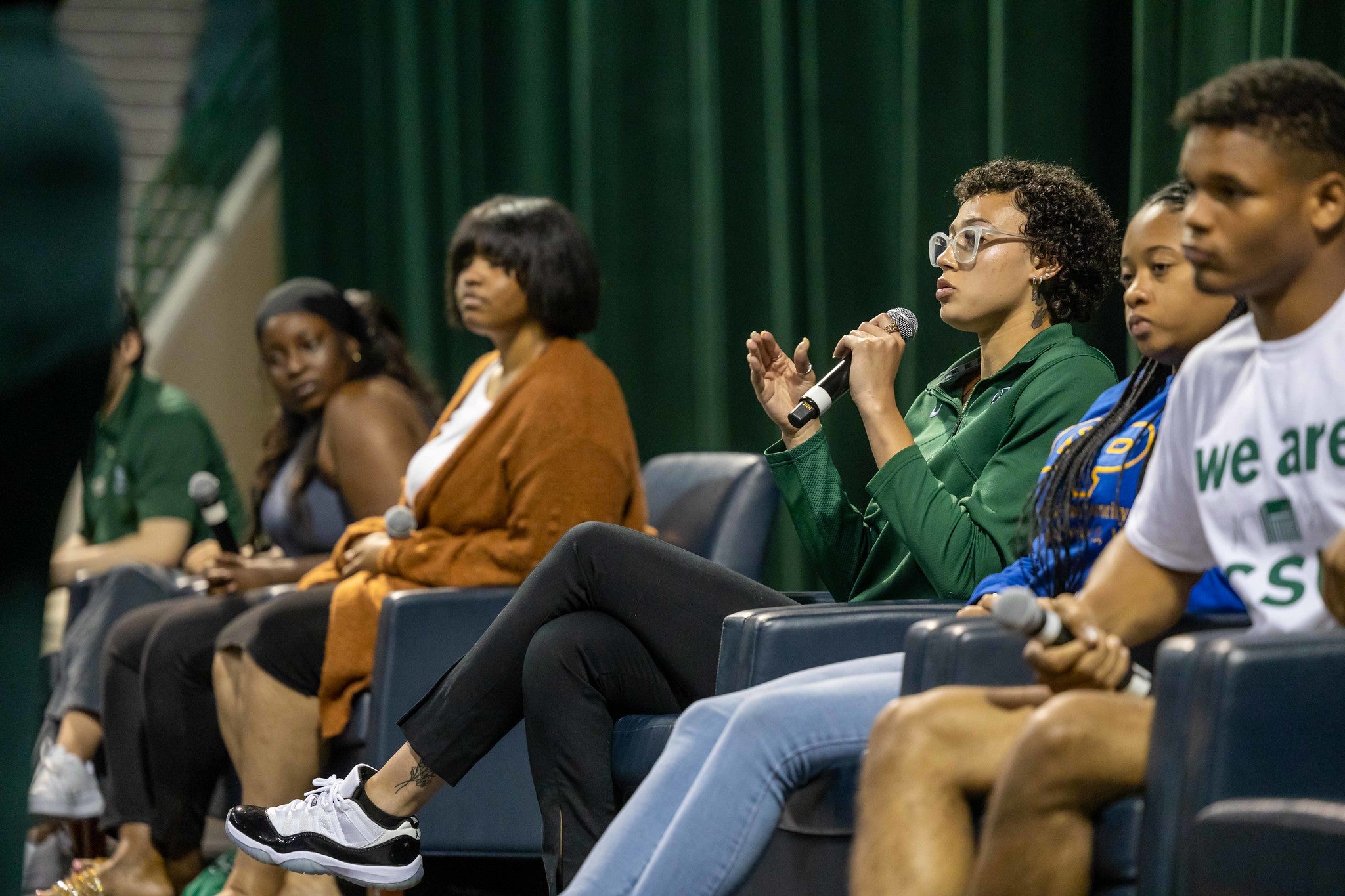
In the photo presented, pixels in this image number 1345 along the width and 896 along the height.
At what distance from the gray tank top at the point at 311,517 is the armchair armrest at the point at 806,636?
4.45ft

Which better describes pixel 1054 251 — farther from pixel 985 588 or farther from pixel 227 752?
pixel 227 752

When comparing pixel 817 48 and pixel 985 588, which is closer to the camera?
pixel 985 588

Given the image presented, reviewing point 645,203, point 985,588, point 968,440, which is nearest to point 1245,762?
point 985,588

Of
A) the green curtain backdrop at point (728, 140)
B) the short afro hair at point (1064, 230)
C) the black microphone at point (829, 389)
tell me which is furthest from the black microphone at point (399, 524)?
the short afro hair at point (1064, 230)

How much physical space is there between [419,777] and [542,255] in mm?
1074

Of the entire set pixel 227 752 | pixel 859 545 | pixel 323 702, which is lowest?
pixel 227 752

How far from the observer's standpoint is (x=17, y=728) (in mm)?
821

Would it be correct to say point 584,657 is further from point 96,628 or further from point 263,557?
point 96,628

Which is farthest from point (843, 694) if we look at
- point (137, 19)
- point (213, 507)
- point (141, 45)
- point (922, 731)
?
point (137, 19)

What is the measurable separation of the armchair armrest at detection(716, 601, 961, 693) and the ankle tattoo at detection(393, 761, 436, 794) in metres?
0.40

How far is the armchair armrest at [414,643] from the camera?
2.29m

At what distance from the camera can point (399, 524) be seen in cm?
262

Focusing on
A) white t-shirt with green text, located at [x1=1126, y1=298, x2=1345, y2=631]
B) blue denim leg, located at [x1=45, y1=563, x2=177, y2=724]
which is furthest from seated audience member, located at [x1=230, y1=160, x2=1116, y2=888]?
blue denim leg, located at [x1=45, y1=563, x2=177, y2=724]

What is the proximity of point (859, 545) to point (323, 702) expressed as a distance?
0.95 meters
